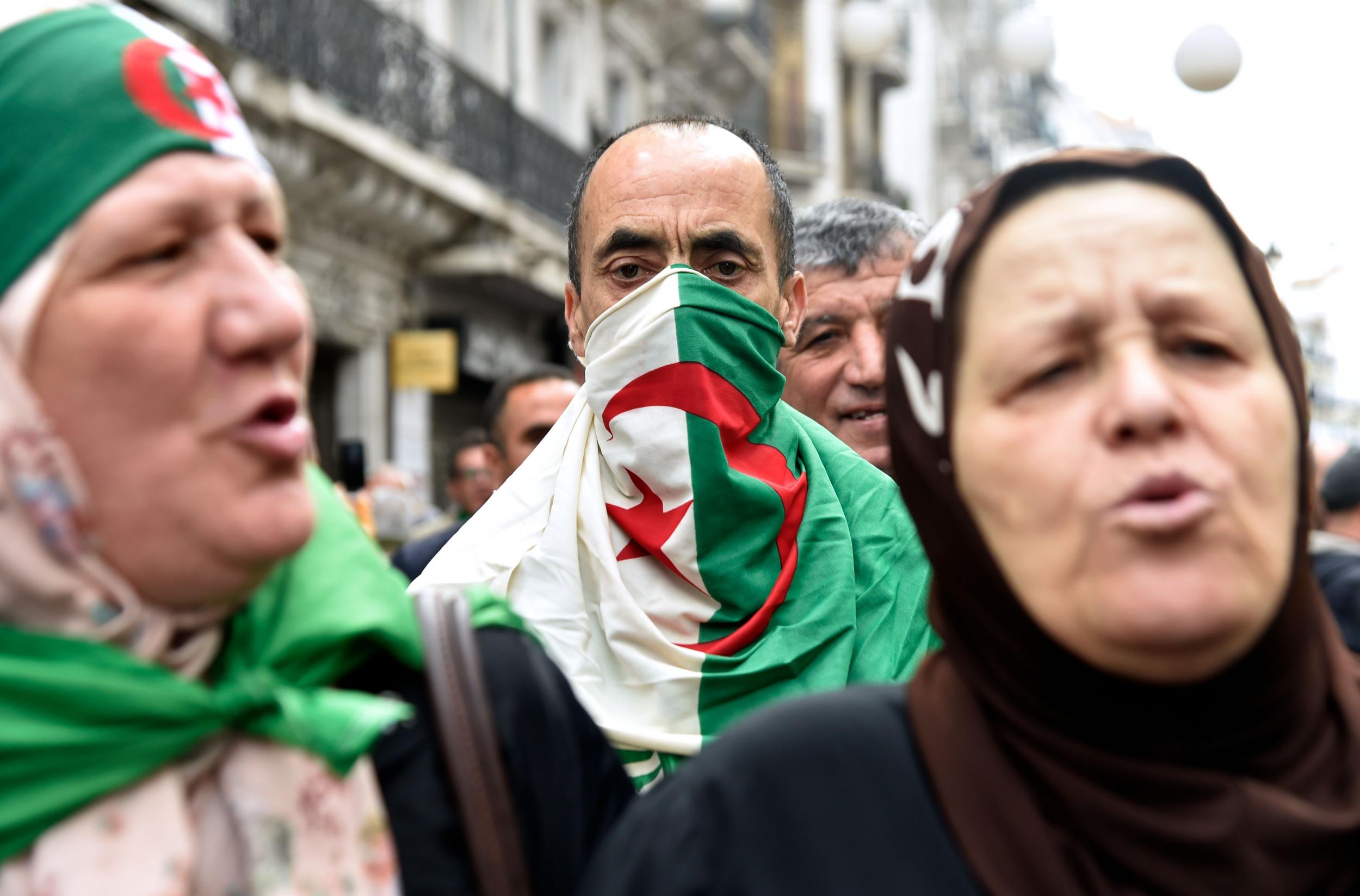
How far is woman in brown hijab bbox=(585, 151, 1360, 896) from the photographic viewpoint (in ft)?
4.88

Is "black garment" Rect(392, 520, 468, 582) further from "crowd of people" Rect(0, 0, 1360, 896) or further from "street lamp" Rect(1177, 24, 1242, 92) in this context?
"street lamp" Rect(1177, 24, 1242, 92)

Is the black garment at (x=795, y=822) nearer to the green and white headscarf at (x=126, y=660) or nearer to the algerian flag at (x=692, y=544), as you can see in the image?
the green and white headscarf at (x=126, y=660)

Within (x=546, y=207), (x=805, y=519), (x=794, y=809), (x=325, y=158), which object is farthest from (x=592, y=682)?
(x=546, y=207)

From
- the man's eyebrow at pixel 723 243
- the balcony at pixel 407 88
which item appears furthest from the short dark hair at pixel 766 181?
the balcony at pixel 407 88

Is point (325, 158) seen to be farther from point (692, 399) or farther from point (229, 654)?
point (229, 654)

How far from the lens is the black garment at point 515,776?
1.61 meters

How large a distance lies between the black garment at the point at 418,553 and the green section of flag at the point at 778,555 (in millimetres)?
2395

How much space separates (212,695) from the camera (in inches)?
58.7

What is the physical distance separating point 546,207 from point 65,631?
14.7 metres

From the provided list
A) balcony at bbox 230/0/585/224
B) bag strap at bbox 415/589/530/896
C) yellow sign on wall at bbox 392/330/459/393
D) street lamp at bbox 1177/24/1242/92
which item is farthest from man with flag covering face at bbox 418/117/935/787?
yellow sign on wall at bbox 392/330/459/393

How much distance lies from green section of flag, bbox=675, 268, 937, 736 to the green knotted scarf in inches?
40.7

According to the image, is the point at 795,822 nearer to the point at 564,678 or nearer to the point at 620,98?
the point at 564,678

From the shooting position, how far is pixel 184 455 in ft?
4.83

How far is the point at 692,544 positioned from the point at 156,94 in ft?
4.60
